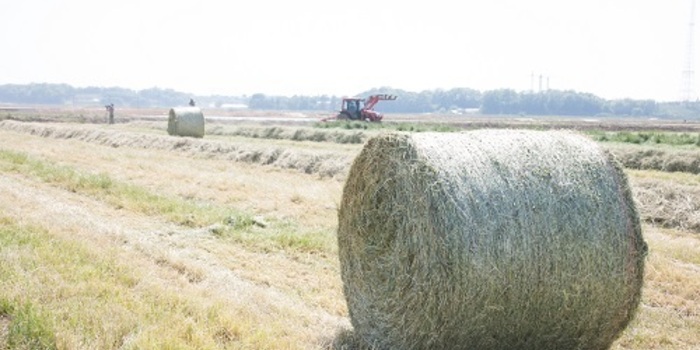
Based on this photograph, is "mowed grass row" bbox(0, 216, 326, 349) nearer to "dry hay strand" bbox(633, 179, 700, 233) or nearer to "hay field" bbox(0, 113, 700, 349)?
"hay field" bbox(0, 113, 700, 349)

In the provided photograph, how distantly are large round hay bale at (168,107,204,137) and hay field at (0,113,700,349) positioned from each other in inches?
529

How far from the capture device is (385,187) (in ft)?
21.9

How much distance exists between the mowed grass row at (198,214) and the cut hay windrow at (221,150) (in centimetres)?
560

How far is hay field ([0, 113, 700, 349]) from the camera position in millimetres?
5938

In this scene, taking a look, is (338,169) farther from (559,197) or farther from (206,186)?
(559,197)

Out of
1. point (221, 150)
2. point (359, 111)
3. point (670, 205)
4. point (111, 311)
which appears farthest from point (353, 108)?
point (111, 311)

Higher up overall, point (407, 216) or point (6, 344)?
point (407, 216)

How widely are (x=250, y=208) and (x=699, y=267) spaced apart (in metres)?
7.75

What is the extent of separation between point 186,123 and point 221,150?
781 centimetres

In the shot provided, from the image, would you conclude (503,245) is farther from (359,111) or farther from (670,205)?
(359,111)

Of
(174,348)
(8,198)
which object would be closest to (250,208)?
(8,198)

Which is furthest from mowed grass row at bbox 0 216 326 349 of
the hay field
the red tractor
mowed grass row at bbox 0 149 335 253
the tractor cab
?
the tractor cab

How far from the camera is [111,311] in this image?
19.9 ft

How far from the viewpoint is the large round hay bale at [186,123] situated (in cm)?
3158
